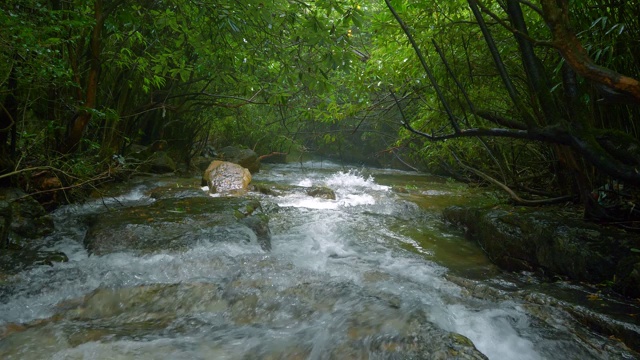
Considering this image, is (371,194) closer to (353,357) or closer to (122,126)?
(122,126)

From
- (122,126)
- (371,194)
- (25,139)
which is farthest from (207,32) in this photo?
(371,194)

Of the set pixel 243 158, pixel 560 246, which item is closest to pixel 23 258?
pixel 560 246

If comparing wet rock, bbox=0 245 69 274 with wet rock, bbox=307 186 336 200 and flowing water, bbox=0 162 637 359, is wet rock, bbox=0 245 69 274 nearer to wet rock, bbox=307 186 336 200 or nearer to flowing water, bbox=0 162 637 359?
flowing water, bbox=0 162 637 359

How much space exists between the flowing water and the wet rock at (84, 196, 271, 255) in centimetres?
16

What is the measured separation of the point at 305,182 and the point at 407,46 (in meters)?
7.71

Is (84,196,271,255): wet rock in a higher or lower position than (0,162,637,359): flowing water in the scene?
higher

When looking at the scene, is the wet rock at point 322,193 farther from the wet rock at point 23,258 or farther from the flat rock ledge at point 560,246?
the wet rock at point 23,258

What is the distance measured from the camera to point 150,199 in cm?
735

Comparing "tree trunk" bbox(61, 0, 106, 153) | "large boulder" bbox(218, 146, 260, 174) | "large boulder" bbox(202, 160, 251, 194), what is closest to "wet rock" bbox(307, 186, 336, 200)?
"large boulder" bbox(202, 160, 251, 194)

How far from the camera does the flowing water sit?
8.48ft

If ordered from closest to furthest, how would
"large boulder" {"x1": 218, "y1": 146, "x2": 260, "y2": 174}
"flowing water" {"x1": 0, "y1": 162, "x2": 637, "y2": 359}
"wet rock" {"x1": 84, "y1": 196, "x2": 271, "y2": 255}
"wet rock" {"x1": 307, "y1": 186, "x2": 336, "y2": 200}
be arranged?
1. "flowing water" {"x1": 0, "y1": 162, "x2": 637, "y2": 359}
2. "wet rock" {"x1": 84, "y1": 196, "x2": 271, "y2": 255}
3. "wet rock" {"x1": 307, "y1": 186, "x2": 336, "y2": 200}
4. "large boulder" {"x1": 218, "y1": 146, "x2": 260, "y2": 174}

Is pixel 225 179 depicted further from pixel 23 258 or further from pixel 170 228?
pixel 23 258

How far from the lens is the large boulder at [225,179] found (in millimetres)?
8738

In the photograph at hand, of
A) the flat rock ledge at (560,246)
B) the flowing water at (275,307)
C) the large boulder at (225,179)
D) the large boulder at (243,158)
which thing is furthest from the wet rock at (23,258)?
the large boulder at (243,158)
